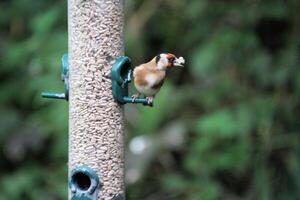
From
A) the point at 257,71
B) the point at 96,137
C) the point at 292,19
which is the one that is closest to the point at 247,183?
the point at 257,71

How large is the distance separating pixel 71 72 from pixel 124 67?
0.19 metres

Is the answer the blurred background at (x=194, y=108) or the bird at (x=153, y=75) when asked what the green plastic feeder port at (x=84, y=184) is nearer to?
the bird at (x=153, y=75)

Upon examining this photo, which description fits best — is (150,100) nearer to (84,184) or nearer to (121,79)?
(121,79)

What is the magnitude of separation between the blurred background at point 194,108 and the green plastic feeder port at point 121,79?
138cm

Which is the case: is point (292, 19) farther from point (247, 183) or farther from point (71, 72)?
point (71, 72)

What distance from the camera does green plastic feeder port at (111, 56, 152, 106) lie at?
3.23 meters

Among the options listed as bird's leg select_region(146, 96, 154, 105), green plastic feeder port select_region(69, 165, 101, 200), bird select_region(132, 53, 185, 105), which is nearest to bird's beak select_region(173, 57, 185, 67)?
bird select_region(132, 53, 185, 105)

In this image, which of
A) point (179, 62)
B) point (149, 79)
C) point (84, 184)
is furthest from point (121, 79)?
point (84, 184)

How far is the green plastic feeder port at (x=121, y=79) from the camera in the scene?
323cm

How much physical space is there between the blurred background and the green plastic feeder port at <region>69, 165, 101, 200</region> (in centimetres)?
140

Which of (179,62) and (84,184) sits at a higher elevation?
(179,62)

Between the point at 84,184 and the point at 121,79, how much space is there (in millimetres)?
368

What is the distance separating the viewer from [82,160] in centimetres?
326

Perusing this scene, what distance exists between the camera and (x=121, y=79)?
3246mm
